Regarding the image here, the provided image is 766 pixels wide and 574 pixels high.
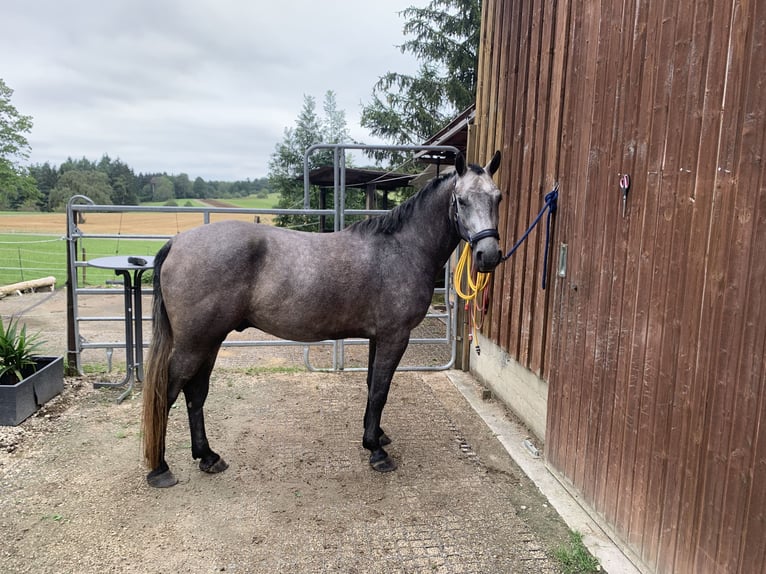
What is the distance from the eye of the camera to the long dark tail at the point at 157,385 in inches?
105

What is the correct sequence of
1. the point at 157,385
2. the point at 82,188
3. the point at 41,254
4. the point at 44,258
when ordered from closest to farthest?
1. the point at 157,385
2. the point at 41,254
3. the point at 44,258
4. the point at 82,188

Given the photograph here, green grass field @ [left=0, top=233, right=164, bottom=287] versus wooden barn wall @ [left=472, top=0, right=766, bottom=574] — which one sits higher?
wooden barn wall @ [left=472, top=0, right=766, bottom=574]

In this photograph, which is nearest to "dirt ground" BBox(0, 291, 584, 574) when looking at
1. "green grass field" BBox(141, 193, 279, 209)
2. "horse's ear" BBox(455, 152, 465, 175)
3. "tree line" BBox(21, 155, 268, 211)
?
"horse's ear" BBox(455, 152, 465, 175)

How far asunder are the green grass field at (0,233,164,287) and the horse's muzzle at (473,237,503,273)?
6.10 meters

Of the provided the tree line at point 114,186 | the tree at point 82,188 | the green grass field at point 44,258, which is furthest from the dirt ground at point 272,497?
the tree at point 82,188

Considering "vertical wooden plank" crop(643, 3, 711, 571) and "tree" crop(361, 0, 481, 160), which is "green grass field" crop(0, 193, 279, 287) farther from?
"vertical wooden plank" crop(643, 3, 711, 571)

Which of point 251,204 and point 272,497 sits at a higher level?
point 251,204

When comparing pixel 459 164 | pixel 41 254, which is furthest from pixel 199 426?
pixel 41 254

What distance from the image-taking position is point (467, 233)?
2.66 metres

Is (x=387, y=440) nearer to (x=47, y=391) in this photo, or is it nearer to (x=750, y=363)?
(x=750, y=363)

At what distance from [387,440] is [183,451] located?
1389 millimetres

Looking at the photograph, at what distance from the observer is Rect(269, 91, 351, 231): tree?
656 inches

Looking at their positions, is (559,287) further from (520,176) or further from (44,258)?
(44,258)

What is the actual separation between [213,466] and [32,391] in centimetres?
182
